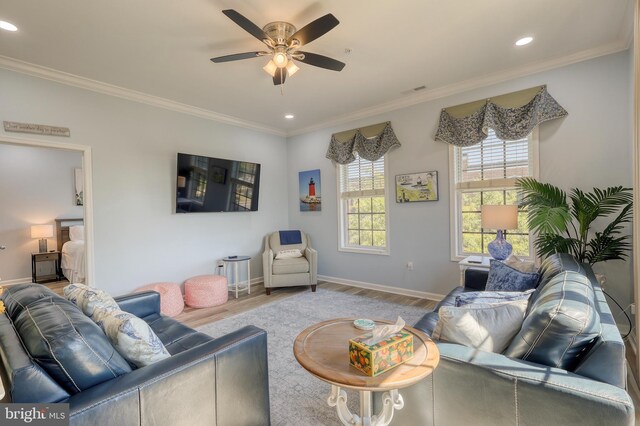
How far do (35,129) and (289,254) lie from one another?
346 cm

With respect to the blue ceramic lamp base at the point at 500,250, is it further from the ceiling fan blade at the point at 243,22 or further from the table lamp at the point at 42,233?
the table lamp at the point at 42,233

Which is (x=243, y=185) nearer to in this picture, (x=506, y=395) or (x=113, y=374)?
(x=113, y=374)

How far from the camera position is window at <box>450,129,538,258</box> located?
3.50 m

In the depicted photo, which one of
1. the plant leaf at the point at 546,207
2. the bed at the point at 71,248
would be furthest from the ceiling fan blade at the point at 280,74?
the bed at the point at 71,248

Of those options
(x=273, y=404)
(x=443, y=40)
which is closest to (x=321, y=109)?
(x=443, y=40)

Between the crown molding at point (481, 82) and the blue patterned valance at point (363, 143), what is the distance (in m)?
0.23

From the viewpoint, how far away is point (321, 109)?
4.61 meters

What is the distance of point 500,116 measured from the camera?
3488mm

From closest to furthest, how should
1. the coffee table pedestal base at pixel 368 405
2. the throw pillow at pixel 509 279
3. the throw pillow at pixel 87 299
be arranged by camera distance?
the coffee table pedestal base at pixel 368 405 → the throw pillow at pixel 87 299 → the throw pillow at pixel 509 279

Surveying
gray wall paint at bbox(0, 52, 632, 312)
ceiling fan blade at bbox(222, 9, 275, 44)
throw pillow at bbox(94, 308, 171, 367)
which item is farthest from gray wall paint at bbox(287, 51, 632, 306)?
throw pillow at bbox(94, 308, 171, 367)

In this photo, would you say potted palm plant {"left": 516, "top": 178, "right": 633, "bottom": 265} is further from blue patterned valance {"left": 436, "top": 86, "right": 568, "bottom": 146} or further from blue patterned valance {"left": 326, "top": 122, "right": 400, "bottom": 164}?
blue patterned valance {"left": 326, "top": 122, "right": 400, "bottom": 164}

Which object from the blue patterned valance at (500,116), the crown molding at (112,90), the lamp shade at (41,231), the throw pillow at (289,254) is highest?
the crown molding at (112,90)

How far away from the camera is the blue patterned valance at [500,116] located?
127 inches

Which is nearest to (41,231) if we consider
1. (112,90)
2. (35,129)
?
(35,129)
